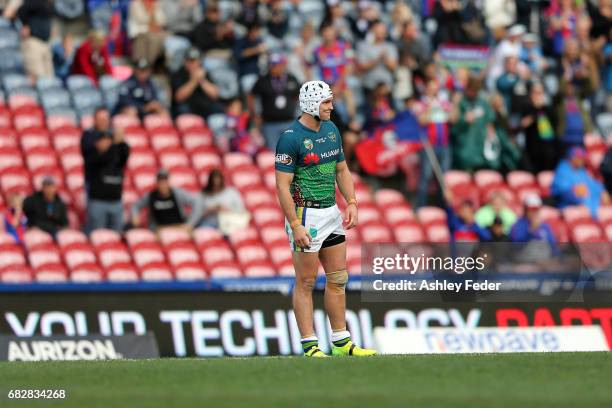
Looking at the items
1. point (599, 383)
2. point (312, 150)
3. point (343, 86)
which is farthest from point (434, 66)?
point (599, 383)

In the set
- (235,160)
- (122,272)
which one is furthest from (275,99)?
(122,272)

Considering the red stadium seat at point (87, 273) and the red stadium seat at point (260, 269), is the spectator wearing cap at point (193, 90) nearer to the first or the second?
the red stadium seat at point (260, 269)

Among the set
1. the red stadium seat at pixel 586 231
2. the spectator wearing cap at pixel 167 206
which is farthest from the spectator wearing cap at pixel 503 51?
the spectator wearing cap at pixel 167 206

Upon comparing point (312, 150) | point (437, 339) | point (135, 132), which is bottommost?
point (437, 339)

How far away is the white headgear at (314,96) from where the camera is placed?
476 inches

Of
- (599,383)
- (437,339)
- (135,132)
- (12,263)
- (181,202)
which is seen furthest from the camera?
(135,132)

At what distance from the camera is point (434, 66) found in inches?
855

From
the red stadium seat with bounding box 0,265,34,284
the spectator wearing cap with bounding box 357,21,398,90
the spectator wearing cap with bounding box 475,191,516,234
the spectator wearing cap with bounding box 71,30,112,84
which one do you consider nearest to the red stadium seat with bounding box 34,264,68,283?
the red stadium seat with bounding box 0,265,34,284

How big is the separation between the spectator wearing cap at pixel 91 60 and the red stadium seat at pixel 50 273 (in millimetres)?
3908

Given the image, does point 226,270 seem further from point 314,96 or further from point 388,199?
point 314,96

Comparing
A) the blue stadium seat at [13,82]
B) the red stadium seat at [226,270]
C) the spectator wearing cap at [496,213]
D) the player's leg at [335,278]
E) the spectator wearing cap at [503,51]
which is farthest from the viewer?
the spectator wearing cap at [503,51]

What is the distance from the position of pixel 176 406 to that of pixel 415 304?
7405 mm

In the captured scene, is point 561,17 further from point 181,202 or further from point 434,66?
point 181,202

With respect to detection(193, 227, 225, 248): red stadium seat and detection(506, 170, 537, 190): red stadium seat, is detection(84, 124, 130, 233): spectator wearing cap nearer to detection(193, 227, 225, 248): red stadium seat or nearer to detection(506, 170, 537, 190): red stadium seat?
detection(193, 227, 225, 248): red stadium seat
